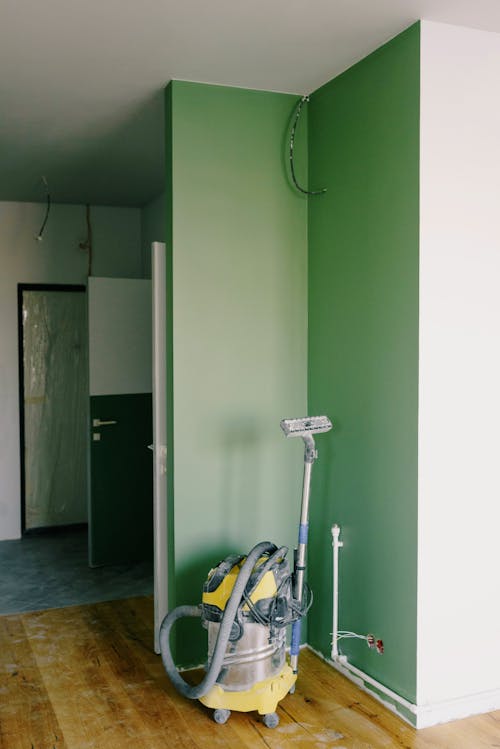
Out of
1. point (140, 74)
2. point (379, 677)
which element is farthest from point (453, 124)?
point (379, 677)

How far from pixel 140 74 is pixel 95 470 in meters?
2.83

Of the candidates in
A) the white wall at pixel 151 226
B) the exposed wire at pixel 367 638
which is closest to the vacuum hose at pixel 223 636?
the exposed wire at pixel 367 638

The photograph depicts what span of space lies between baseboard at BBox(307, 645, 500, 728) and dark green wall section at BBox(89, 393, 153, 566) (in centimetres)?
255

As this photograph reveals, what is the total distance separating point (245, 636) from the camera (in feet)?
9.58

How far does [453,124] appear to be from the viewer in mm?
2852

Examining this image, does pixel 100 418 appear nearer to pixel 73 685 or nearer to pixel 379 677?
pixel 73 685

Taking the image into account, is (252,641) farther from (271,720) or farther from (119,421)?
(119,421)

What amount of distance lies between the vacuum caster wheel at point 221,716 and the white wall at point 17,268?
3451 millimetres

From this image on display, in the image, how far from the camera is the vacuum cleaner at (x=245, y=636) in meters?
2.88

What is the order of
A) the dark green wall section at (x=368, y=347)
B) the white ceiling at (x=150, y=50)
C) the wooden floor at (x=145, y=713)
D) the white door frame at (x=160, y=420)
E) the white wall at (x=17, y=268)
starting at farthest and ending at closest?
1. the white wall at (x=17, y=268)
2. the white door frame at (x=160, y=420)
3. the dark green wall section at (x=368, y=347)
4. the wooden floor at (x=145, y=713)
5. the white ceiling at (x=150, y=50)

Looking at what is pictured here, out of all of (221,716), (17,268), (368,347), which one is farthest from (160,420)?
(17,268)

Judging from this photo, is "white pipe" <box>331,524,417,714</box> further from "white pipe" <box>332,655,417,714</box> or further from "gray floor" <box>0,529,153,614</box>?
"gray floor" <box>0,529,153,614</box>

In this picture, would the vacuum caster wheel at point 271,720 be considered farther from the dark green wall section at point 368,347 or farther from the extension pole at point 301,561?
the dark green wall section at point 368,347

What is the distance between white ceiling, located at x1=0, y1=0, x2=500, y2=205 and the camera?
2.64m
